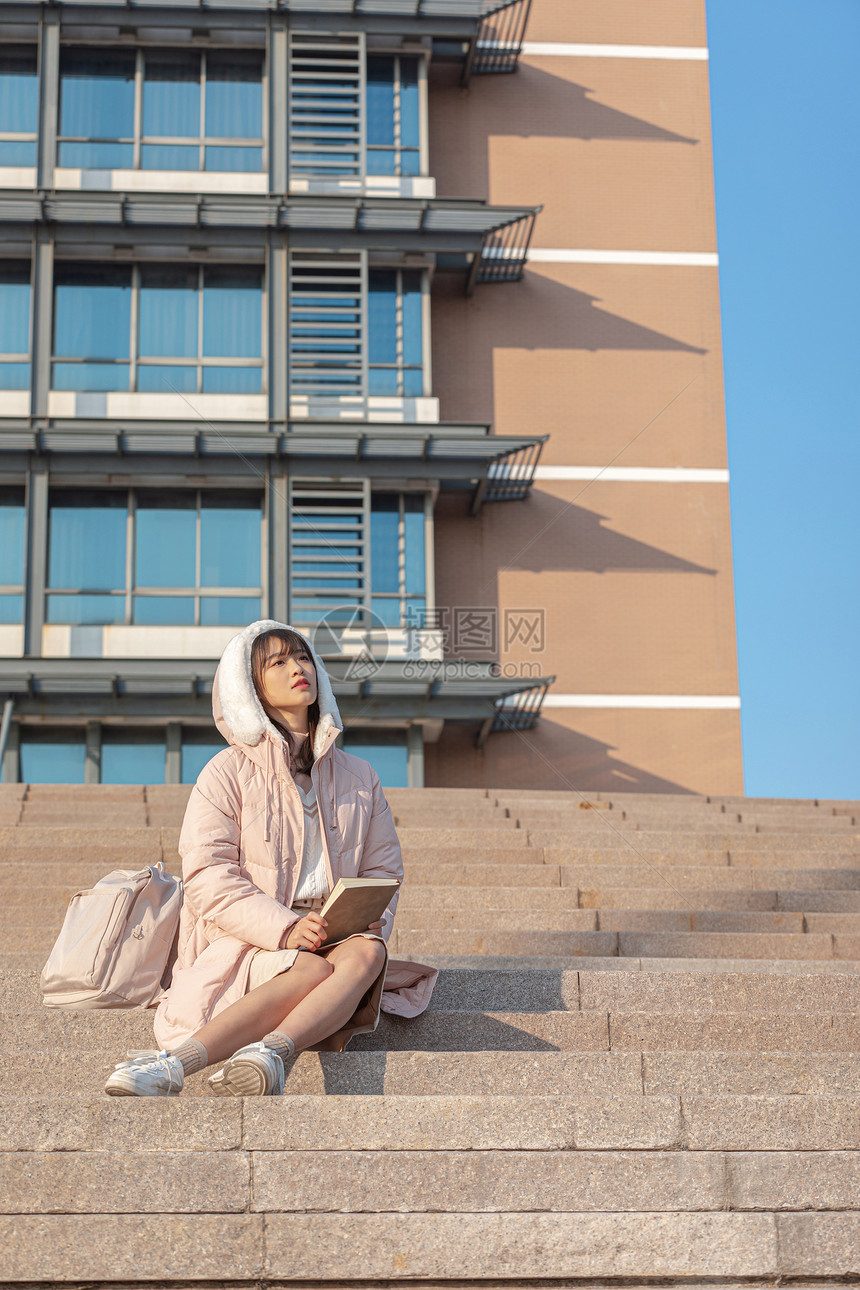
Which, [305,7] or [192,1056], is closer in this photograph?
[192,1056]

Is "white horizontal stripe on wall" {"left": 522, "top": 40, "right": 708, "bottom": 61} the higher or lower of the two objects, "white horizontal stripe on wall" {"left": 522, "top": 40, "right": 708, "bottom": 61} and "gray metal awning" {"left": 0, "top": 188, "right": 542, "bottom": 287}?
the higher

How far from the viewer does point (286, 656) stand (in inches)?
176

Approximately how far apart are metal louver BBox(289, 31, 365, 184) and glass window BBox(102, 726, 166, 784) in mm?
7902

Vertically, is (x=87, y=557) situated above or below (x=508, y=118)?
below


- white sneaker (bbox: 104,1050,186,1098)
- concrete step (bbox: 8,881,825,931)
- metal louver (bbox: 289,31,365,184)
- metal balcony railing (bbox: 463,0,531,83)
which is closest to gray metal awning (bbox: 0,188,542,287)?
metal louver (bbox: 289,31,365,184)

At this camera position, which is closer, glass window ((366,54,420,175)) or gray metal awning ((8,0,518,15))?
gray metal awning ((8,0,518,15))

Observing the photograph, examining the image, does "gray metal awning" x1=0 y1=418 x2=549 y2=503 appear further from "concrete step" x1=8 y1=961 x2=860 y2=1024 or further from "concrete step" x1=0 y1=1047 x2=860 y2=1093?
"concrete step" x1=0 y1=1047 x2=860 y2=1093

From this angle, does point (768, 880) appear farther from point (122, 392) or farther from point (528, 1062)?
point (122, 392)

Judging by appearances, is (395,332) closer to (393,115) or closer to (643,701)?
(393,115)

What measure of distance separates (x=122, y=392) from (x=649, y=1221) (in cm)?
1534

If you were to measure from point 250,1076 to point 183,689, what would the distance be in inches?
494

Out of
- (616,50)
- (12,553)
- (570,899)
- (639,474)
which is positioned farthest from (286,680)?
(616,50)

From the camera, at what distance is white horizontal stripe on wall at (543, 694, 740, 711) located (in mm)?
17453

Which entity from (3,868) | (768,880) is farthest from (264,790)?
(768,880)
